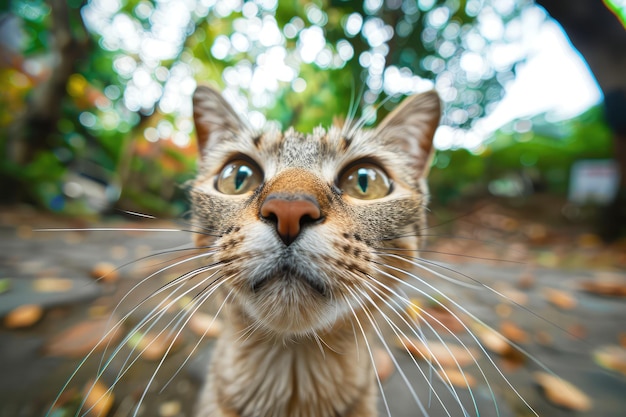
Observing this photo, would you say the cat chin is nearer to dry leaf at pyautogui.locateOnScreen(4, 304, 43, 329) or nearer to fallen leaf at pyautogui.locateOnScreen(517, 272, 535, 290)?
dry leaf at pyautogui.locateOnScreen(4, 304, 43, 329)

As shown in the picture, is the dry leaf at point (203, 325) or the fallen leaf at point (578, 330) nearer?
the dry leaf at point (203, 325)

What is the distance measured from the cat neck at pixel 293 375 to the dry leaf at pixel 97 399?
13.1 inches

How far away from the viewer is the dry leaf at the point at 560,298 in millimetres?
1812

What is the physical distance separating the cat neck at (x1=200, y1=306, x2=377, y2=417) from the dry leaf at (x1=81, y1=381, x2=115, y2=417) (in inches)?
13.1

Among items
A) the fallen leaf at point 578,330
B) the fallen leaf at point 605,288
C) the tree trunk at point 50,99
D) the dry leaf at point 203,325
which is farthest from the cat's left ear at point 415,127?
the tree trunk at point 50,99

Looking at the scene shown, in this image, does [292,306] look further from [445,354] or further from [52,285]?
[52,285]

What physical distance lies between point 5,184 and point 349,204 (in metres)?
4.12

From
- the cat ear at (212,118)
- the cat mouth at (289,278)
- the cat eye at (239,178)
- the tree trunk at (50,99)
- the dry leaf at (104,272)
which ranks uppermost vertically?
the tree trunk at (50,99)

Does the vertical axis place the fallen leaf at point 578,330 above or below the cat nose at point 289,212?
below

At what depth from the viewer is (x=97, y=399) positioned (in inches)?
34.3

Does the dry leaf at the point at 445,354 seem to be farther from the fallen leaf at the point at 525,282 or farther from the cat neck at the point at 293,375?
the fallen leaf at the point at 525,282

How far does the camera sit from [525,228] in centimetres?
437

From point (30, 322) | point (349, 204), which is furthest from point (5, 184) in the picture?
point (349, 204)

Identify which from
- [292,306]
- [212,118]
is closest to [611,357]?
[292,306]
